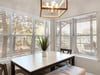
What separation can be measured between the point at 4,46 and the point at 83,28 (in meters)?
2.67

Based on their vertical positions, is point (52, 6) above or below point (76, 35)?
above

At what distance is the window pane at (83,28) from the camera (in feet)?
9.98

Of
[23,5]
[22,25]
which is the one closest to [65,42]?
[22,25]

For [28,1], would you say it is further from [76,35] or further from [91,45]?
[91,45]

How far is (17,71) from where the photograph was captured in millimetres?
2242

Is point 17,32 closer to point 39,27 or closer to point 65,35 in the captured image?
point 39,27

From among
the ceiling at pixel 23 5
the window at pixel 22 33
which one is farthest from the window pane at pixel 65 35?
the window at pixel 22 33

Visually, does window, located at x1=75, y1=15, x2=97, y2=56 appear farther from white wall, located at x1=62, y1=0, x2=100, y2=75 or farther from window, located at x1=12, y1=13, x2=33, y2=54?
window, located at x1=12, y1=13, x2=33, y2=54

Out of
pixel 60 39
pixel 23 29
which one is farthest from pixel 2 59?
pixel 60 39

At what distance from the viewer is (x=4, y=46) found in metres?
2.62

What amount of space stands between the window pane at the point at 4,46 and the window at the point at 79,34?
6.95ft

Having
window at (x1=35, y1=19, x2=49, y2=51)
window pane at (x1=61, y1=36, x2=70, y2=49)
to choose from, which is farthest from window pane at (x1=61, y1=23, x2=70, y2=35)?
window at (x1=35, y1=19, x2=49, y2=51)

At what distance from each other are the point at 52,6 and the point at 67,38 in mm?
2027

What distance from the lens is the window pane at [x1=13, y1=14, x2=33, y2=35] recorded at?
285cm
